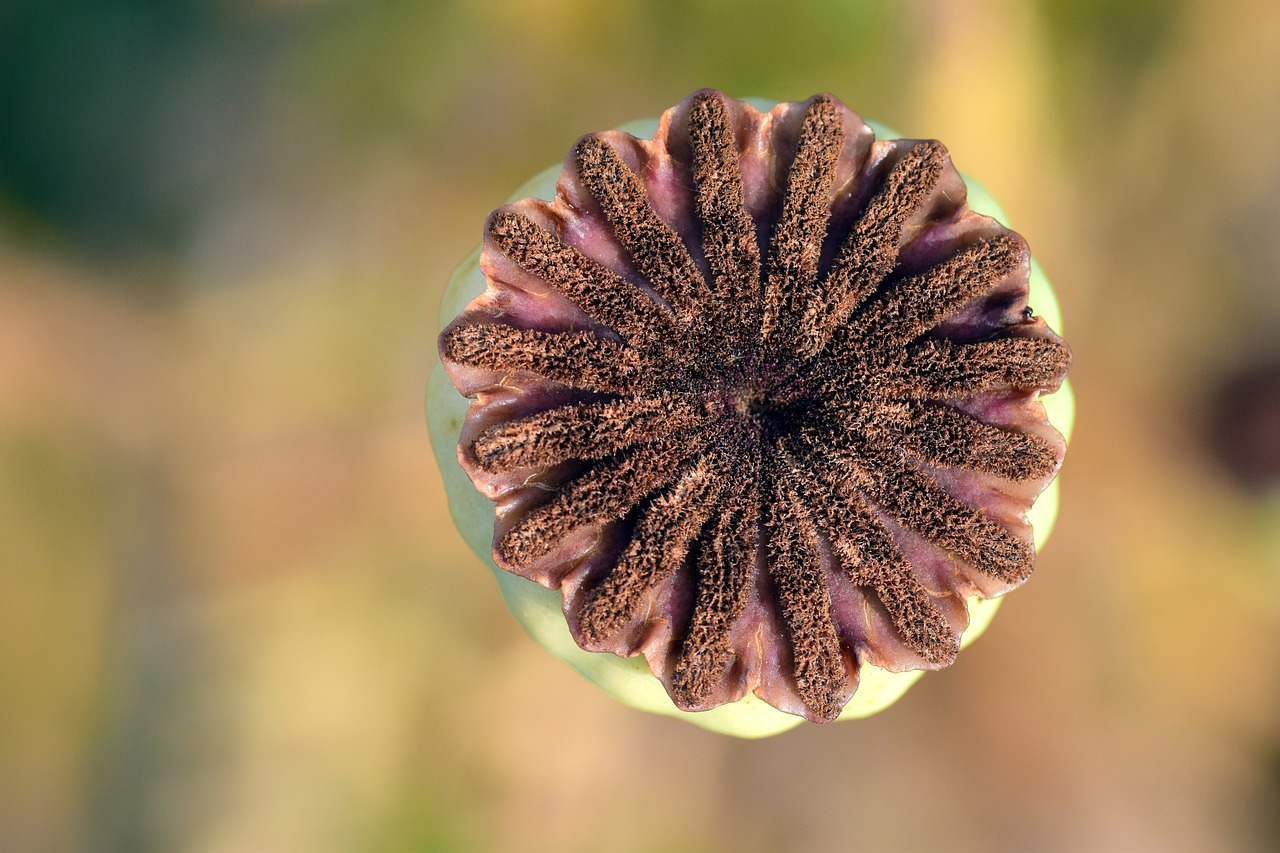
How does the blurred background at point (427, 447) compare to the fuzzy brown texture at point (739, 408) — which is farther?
the blurred background at point (427, 447)

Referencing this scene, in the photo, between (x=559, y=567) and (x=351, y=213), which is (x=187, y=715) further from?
(x=559, y=567)

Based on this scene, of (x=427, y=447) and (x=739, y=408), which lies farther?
(x=427, y=447)

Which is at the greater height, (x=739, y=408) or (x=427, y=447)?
(x=739, y=408)

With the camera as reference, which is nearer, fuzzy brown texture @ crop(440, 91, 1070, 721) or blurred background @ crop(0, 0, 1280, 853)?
fuzzy brown texture @ crop(440, 91, 1070, 721)
